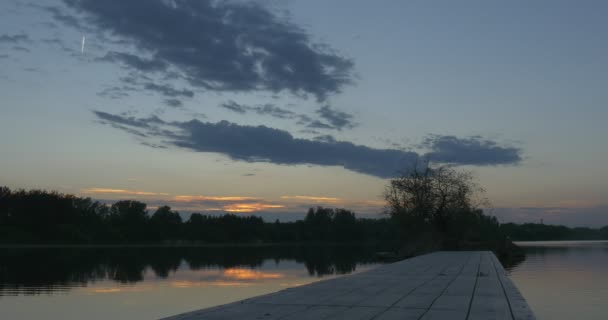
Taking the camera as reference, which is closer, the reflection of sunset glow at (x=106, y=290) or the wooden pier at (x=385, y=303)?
the wooden pier at (x=385, y=303)

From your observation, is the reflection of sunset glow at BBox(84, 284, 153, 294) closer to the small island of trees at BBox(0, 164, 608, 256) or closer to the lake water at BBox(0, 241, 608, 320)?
the lake water at BBox(0, 241, 608, 320)

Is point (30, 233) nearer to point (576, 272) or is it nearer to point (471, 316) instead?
point (576, 272)

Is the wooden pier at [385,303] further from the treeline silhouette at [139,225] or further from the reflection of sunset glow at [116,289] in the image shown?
the treeline silhouette at [139,225]

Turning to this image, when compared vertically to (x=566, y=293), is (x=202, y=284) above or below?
below

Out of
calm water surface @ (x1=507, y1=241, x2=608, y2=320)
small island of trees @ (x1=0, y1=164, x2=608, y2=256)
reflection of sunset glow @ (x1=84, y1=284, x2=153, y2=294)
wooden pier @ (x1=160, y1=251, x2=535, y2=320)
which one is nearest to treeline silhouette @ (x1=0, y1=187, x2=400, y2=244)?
small island of trees @ (x1=0, y1=164, x2=608, y2=256)

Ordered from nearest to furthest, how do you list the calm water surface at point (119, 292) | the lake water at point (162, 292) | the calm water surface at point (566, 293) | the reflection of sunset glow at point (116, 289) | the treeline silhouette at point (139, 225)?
the calm water surface at point (566, 293), the lake water at point (162, 292), the calm water surface at point (119, 292), the reflection of sunset glow at point (116, 289), the treeline silhouette at point (139, 225)

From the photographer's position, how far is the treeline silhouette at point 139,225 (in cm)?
9281

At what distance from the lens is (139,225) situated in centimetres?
11331

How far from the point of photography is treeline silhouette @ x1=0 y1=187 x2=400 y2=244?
92.8 meters

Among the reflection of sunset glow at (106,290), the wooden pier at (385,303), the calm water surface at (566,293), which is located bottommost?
the reflection of sunset glow at (106,290)

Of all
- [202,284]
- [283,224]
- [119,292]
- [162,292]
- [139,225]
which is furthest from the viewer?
[283,224]

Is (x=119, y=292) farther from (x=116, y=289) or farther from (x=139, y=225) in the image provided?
(x=139, y=225)

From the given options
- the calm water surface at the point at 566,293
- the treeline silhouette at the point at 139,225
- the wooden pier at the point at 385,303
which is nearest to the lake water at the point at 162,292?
the calm water surface at the point at 566,293

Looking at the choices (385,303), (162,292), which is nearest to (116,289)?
(162,292)
